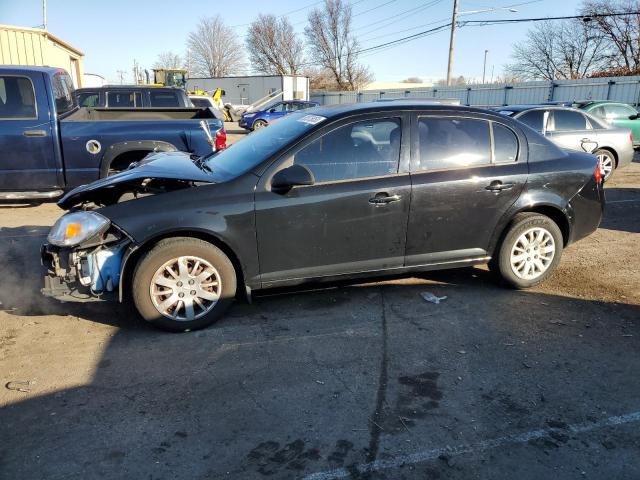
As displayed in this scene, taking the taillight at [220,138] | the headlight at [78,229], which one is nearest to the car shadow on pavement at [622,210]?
the taillight at [220,138]

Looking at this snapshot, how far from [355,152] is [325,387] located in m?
1.99

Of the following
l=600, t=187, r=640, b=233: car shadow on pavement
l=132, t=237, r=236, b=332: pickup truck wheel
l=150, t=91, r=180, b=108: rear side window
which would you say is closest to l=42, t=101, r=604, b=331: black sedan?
l=132, t=237, r=236, b=332: pickup truck wheel

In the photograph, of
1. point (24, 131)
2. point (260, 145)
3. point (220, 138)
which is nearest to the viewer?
point (260, 145)

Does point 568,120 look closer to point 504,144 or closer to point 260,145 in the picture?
point 504,144

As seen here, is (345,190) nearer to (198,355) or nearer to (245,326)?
(245,326)

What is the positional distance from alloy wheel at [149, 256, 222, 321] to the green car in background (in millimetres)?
13466

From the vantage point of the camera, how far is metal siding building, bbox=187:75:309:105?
39.1 metres

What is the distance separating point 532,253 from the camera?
485cm

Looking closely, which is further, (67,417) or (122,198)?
(122,198)

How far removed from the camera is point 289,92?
3938 centimetres

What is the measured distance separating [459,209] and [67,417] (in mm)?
3421

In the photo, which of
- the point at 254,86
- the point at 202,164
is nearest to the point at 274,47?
the point at 254,86

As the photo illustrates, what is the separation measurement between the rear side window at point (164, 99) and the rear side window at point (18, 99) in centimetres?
669

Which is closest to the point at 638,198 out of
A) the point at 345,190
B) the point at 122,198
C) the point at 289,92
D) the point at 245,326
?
the point at 345,190
